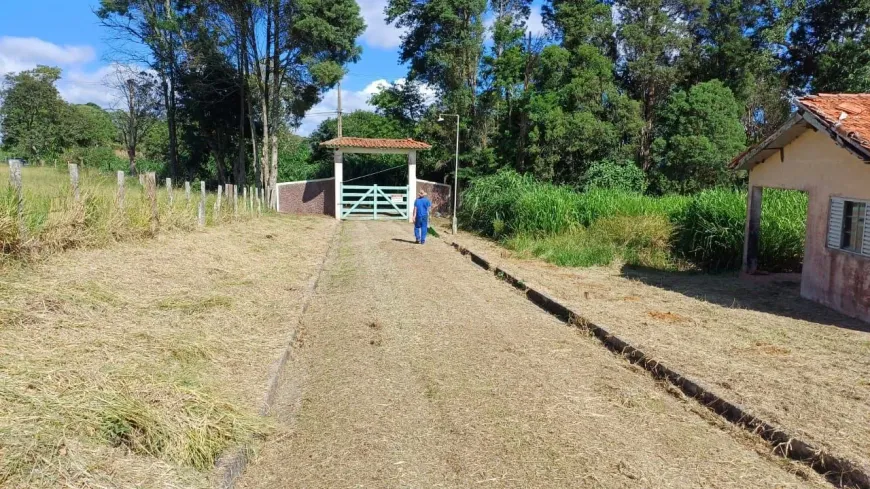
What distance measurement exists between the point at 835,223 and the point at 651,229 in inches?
255

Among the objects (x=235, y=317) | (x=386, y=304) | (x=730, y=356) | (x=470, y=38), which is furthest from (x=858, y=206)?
(x=470, y=38)

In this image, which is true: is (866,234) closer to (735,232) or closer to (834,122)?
(834,122)

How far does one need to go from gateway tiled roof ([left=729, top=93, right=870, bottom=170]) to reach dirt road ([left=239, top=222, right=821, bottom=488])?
454 centimetres

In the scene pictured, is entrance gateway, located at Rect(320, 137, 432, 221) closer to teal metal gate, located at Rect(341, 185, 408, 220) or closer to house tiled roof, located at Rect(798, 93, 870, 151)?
teal metal gate, located at Rect(341, 185, 408, 220)

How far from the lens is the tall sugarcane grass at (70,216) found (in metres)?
7.72

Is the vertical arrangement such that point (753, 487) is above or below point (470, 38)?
below

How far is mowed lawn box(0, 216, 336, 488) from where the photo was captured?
3777 millimetres

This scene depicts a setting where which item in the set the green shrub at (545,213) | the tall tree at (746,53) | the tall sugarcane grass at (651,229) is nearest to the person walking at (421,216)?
the tall sugarcane grass at (651,229)

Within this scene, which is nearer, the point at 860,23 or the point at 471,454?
the point at 471,454

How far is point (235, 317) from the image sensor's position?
26.4ft

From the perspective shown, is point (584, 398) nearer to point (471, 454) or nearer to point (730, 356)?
point (471, 454)

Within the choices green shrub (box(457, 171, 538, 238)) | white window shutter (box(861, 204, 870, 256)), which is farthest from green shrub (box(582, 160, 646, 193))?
white window shutter (box(861, 204, 870, 256))

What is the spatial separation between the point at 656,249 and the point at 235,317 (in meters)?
11.1

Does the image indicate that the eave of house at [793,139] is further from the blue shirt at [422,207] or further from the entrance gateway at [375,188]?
the entrance gateway at [375,188]
